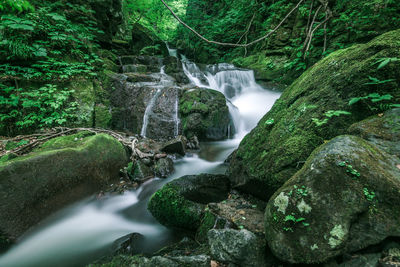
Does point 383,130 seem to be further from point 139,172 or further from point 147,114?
point 147,114

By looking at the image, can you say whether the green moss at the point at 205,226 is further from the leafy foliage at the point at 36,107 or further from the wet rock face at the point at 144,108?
the leafy foliage at the point at 36,107

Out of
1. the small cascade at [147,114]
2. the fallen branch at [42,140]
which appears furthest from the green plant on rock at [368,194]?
the small cascade at [147,114]

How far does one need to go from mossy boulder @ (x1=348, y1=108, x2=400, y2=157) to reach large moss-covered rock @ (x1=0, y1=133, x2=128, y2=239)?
4.36 m

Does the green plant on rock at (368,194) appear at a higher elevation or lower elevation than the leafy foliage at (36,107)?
lower

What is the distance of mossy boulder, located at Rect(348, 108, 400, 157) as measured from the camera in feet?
5.56

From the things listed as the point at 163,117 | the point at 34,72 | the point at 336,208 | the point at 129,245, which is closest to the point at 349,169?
the point at 336,208

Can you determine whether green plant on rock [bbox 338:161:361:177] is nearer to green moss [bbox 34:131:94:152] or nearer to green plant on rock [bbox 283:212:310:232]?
green plant on rock [bbox 283:212:310:232]

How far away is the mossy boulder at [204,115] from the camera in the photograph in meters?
6.81

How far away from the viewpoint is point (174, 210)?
272cm

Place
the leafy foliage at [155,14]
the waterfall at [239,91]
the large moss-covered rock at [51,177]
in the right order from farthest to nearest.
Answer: the leafy foliage at [155,14], the waterfall at [239,91], the large moss-covered rock at [51,177]

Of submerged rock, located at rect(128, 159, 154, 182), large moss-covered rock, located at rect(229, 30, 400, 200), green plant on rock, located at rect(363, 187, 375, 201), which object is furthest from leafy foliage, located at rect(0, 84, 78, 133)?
green plant on rock, located at rect(363, 187, 375, 201)

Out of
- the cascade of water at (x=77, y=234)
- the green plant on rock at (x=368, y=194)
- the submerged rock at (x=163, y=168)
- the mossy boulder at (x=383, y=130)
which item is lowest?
the cascade of water at (x=77, y=234)

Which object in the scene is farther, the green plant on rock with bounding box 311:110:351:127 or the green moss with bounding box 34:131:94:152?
the green moss with bounding box 34:131:94:152

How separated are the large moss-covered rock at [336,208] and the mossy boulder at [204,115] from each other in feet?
17.7
